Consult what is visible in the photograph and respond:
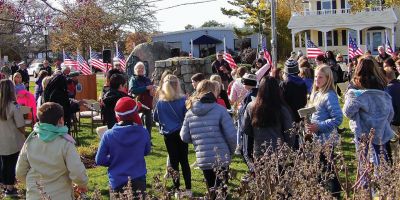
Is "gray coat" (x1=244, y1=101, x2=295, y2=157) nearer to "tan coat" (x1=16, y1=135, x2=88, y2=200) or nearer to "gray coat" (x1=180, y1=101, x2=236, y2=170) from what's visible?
"gray coat" (x1=180, y1=101, x2=236, y2=170)

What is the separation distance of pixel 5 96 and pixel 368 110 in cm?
450

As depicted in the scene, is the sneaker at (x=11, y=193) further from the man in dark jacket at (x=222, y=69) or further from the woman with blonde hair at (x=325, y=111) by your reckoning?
the man in dark jacket at (x=222, y=69)

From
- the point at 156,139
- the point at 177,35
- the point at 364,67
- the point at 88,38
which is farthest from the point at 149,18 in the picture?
the point at 364,67

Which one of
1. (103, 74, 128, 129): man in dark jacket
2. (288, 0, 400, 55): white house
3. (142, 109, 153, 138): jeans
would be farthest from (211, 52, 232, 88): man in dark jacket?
(288, 0, 400, 55): white house

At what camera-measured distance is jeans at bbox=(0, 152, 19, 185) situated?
783 centimetres

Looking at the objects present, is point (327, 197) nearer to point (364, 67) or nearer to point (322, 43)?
point (364, 67)

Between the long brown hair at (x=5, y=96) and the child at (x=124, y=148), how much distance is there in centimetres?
232

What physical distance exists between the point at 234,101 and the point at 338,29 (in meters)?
41.6

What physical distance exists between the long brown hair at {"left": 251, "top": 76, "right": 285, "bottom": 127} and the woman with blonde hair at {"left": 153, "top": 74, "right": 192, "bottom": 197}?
1.69 meters

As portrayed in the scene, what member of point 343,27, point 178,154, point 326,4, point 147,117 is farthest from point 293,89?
point 326,4

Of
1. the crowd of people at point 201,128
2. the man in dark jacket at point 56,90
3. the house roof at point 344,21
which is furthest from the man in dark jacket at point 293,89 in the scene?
the house roof at point 344,21

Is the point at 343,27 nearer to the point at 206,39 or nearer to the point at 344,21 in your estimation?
the point at 344,21

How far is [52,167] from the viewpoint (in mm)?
5223

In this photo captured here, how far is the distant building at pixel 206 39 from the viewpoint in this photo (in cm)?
5641
